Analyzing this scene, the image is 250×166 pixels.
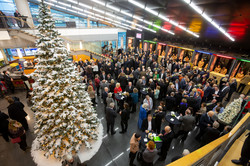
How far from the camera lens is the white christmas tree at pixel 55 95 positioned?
3.81 m

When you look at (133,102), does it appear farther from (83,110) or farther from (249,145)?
(249,145)

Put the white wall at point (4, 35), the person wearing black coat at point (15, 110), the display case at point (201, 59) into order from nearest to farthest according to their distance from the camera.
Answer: the person wearing black coat at point (15, 110), the white wall at point (4, 35), the display case at point (201, 59)

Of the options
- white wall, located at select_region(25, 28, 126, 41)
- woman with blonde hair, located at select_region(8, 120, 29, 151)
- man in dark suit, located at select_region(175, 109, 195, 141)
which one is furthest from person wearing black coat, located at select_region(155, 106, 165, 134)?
white wall, located at select_region(25, 28, 126, 41)

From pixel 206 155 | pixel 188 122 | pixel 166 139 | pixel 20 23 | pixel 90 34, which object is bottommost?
pixel 166 139

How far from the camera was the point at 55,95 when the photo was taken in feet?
12.4

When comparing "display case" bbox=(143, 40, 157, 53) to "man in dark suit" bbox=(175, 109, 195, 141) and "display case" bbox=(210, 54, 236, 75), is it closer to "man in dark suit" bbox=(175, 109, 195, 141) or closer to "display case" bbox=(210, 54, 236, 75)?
"display case" bbox=(210, 54, 236, 75)

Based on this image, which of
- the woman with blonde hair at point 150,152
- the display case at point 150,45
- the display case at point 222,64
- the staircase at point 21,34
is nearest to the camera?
the woman with blonde hair at point 150,152

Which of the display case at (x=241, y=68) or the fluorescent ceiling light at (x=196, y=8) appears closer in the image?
the fluorescent ceiling light at (x=196, y=8)

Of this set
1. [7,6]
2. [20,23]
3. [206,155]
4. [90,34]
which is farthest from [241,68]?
[7,6]

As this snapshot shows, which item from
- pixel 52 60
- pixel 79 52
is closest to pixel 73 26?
pixel 79 52

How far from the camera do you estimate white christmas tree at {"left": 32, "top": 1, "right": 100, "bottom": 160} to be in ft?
12.5

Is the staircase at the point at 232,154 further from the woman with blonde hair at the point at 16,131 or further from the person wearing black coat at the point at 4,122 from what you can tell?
the person wearing black coat at the point at 4,122

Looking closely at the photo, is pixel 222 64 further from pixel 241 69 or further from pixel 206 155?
pixel 206 155

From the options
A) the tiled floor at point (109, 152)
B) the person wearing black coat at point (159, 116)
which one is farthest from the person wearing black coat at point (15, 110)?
the person wearing black coat at point (159, 116)
